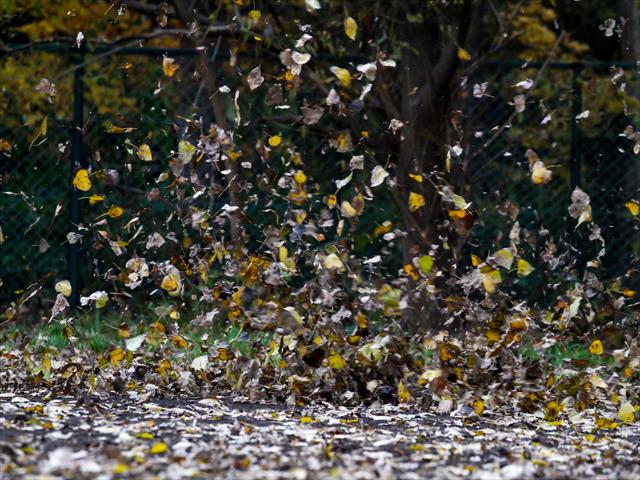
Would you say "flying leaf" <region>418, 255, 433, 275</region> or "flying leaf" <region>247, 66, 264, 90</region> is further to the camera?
"flying leaf" <region>247, 66, 264, 90</region>

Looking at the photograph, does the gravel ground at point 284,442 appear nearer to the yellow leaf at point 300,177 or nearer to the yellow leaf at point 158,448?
the yellow leaf at point 158,448

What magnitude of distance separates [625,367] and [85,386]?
2.30 meters

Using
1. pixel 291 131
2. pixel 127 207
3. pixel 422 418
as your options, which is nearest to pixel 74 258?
pixel 127 207

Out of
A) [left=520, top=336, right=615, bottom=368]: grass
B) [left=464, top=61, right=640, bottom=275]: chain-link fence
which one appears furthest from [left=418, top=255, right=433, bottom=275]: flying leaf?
[left=464, top=61, right=640, bottom=275]: chain-link fence

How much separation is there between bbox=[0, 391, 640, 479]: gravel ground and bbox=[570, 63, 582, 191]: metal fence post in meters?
2.32

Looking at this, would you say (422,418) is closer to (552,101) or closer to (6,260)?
(552,101)

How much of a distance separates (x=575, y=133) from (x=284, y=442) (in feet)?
12.0

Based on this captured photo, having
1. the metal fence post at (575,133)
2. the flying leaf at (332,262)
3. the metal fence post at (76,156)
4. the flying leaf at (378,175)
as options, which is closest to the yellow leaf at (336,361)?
the flying leaf at (332,262)

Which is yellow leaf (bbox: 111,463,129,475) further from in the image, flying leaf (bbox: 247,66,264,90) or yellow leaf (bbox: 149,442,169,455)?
flying leaf (bbox: 247,66,264,90)

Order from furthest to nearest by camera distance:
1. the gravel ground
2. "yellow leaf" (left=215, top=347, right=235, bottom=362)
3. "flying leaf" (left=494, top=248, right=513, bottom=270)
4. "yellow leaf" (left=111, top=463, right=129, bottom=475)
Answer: "yellow leaf" (left=215, top=347, right=235, bottom=362) → "flying leaf" (left=494, top=248, right=513, bottom=270) → the gravel ground → "yellow leaf" (left=111, top=463, right=129, bottom=475)

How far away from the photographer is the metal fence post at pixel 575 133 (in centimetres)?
627

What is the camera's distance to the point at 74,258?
6.33m

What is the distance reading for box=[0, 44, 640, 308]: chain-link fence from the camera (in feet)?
20.8

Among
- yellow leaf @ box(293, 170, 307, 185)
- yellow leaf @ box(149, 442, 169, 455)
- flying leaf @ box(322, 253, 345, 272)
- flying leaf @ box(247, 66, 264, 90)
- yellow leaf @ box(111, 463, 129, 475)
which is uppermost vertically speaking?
flying leaf @ box(247, 66, 264, 90)
